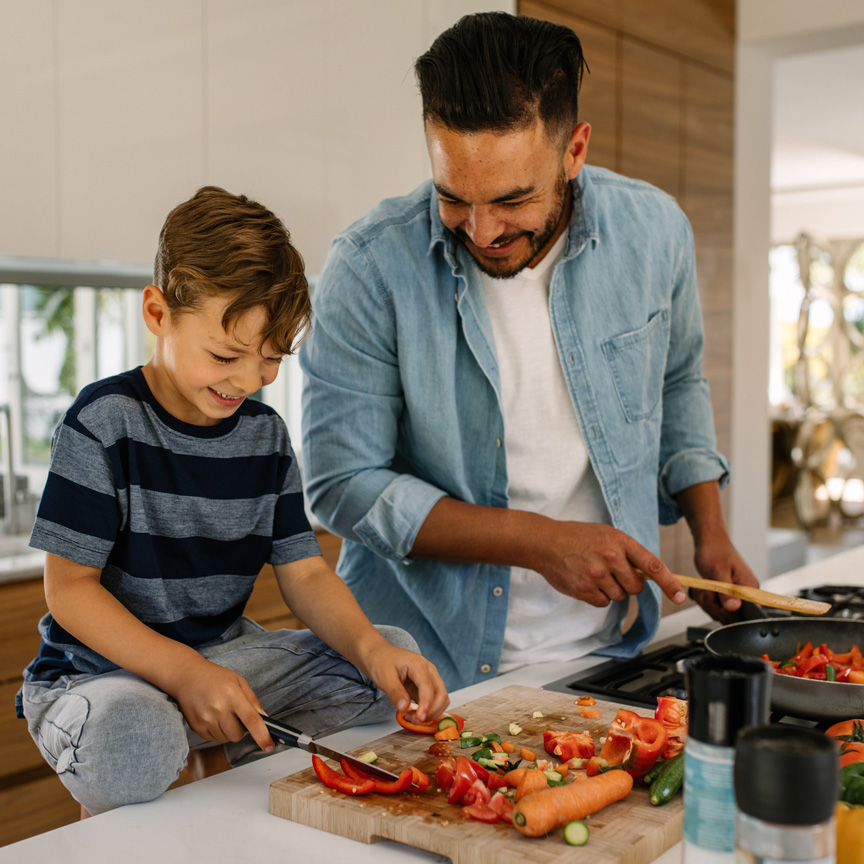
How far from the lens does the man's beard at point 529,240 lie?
4.69ft

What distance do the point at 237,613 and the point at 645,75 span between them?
335 cm

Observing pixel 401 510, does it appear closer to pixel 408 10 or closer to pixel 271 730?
pixel 271 730

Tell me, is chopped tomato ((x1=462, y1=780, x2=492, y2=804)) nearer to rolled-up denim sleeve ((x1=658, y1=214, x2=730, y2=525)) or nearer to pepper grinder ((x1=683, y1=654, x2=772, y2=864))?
pepper grinder ((x1=683, y1=654, x2=772, y2=864))

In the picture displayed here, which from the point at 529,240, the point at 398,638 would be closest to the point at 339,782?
the point at 398,638

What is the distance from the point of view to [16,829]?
2.33 m

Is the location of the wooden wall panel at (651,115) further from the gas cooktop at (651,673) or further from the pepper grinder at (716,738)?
the pepper grinder at (716,738)

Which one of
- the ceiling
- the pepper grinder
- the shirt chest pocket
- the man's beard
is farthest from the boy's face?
the ceiling

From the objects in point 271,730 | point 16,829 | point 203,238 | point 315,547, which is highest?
point 203,238

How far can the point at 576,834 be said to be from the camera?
0.82m

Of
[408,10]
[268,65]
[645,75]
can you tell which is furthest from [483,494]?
[645,75]

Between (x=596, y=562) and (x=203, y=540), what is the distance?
1.66ft

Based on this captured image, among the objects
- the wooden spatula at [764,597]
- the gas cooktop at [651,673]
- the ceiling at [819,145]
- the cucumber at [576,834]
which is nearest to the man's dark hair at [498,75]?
the wooden spatula at [764,597]

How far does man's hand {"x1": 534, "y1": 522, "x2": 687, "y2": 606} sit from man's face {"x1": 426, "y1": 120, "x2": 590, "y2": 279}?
0.41 metres

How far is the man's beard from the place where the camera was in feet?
4.69
